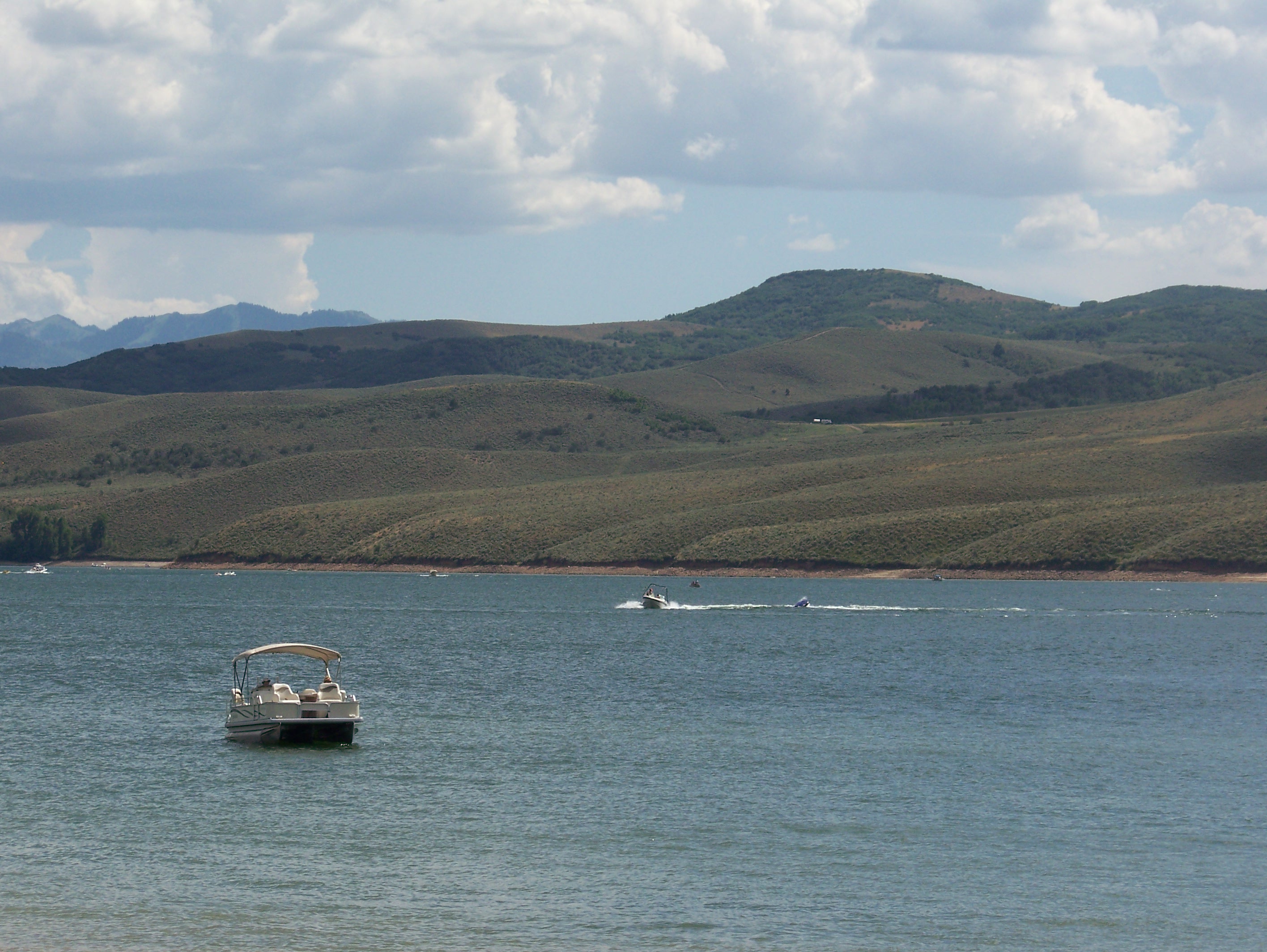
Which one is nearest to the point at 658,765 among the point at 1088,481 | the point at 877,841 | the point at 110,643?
the point at 877,841

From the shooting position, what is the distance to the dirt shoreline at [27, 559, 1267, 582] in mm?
134375

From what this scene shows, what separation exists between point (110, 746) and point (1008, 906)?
28241mm

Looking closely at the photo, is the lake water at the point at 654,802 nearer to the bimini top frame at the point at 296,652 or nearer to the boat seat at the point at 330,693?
A: the boat seat at the point at 330,693

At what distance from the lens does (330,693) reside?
4622 cm

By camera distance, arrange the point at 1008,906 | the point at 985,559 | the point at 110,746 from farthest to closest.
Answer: the point at 985,559 → the point at 110,746 → the point at 1008,906

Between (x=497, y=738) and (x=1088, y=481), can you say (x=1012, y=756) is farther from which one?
(x=1088, y=481)

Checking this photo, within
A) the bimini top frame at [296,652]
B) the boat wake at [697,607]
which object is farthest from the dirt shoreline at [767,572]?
the bimini top frame at [296,652]

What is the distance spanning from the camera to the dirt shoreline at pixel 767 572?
5290 inches

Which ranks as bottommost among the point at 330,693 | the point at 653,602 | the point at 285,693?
the point at 653,602

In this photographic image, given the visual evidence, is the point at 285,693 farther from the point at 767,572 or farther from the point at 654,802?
the point at 767,572

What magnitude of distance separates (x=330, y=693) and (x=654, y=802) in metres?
13.5

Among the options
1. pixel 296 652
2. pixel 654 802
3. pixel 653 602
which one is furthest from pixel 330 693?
pixel 653 602

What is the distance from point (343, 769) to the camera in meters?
41.7

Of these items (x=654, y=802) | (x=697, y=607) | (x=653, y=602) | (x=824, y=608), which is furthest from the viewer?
(x=697, y=607)
